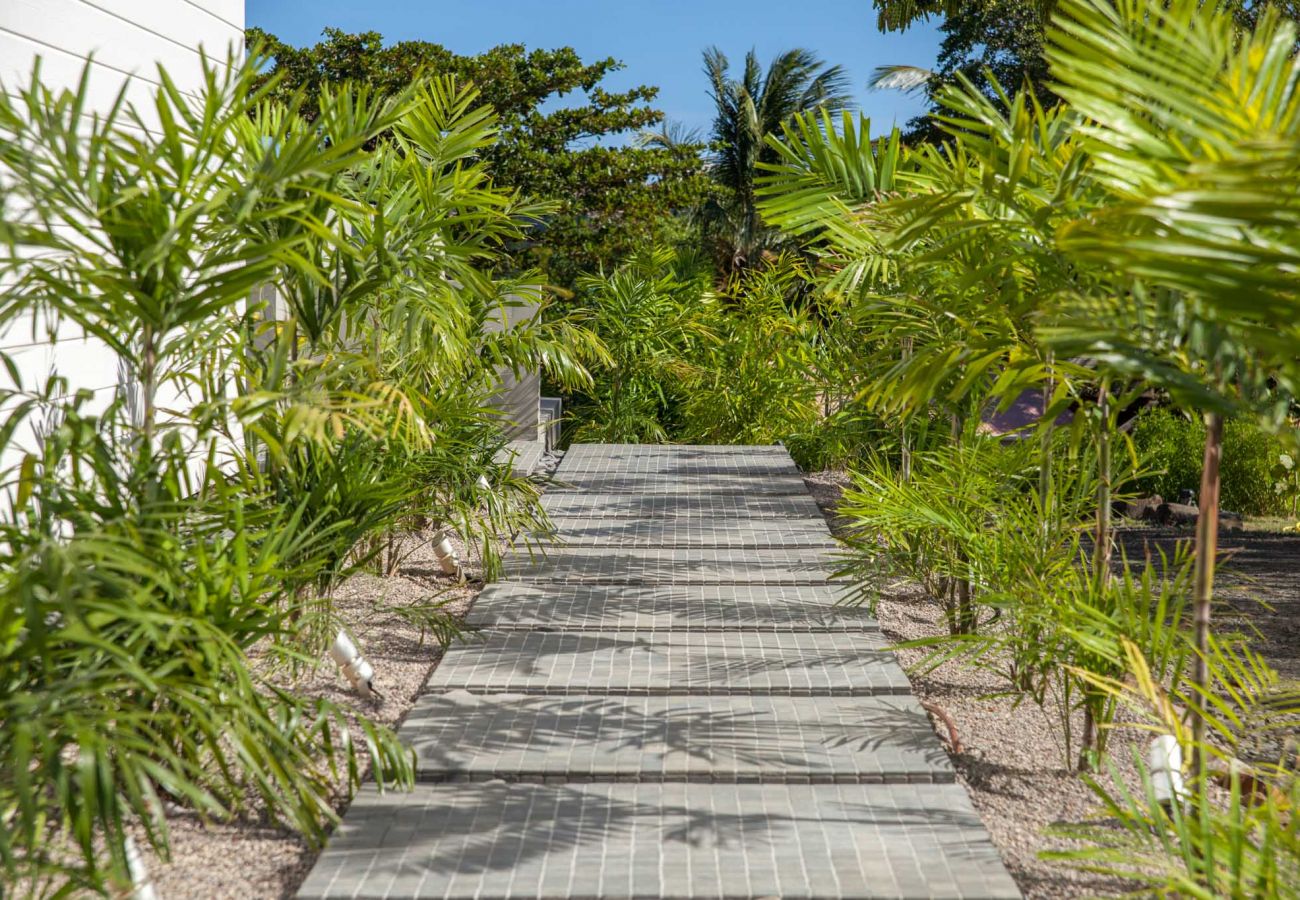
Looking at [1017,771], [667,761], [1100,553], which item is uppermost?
[1100,553]

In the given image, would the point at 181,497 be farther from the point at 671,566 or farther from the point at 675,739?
the point at 671,566

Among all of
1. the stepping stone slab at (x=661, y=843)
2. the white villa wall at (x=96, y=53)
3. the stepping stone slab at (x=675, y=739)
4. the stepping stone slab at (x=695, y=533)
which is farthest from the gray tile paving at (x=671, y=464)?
the stepping stone slab at (x=661, y=843)

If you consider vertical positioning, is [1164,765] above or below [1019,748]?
above

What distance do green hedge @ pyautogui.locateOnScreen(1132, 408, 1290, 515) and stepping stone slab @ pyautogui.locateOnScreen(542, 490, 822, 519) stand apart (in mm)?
3715

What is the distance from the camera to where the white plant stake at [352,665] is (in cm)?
346

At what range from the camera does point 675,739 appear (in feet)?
10.5

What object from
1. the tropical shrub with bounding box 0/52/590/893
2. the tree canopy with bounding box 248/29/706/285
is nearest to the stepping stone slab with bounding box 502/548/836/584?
the tropical shrub with bounding box 0/52/590/893

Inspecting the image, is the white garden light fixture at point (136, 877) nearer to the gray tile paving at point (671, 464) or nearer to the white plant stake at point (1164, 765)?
the white plant stake at point (1164, 765)

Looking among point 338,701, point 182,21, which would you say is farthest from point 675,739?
point 182,21

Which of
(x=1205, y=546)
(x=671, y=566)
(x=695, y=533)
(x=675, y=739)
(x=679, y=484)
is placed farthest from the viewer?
(x=679, y=484)

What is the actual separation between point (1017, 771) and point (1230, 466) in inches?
283

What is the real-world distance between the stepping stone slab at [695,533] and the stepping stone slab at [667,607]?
80 centimetres

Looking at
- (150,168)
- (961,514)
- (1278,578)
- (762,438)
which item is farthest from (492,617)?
(762,438)

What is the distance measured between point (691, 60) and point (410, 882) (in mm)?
21639
